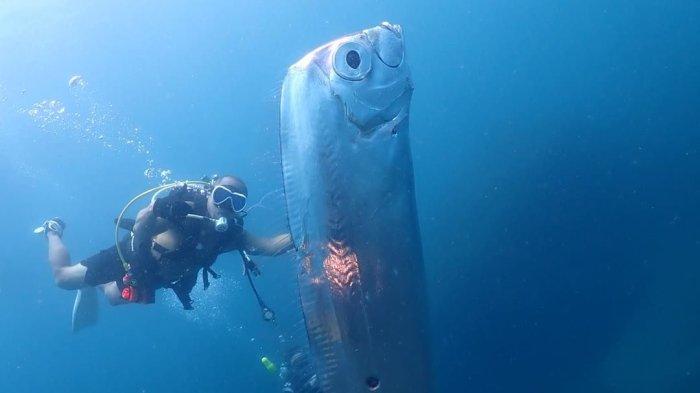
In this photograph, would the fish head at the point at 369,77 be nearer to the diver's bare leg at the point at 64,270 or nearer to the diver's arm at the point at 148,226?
the diver's arm at the point at 148,226

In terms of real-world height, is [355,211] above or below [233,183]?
above

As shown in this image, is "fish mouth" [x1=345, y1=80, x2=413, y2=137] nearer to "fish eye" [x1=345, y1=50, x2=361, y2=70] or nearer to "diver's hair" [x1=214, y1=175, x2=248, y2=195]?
"fish eye" [x1=345, y1=50, x2=361, y2=70]

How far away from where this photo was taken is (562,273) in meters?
11.9

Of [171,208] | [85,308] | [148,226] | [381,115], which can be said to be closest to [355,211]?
[381,115]

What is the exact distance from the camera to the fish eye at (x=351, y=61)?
1834 mm

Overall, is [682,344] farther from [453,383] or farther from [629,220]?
[453,383]

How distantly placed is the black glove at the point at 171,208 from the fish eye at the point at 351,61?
11.6 ft

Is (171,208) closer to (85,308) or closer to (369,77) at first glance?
(369,77)

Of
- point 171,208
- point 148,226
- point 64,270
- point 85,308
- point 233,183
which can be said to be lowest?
point 85,308

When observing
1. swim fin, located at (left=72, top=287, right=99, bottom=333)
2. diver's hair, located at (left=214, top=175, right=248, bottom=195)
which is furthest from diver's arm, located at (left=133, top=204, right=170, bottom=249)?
swim fin, located at (left=72, top=287, right=99, bottom=333)

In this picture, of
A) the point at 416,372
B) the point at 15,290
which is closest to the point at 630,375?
the point at 416,372

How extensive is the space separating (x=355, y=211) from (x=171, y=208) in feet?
11.8

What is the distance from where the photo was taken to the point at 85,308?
9570mm

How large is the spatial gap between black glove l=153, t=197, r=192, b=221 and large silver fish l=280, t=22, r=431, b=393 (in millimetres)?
3330
